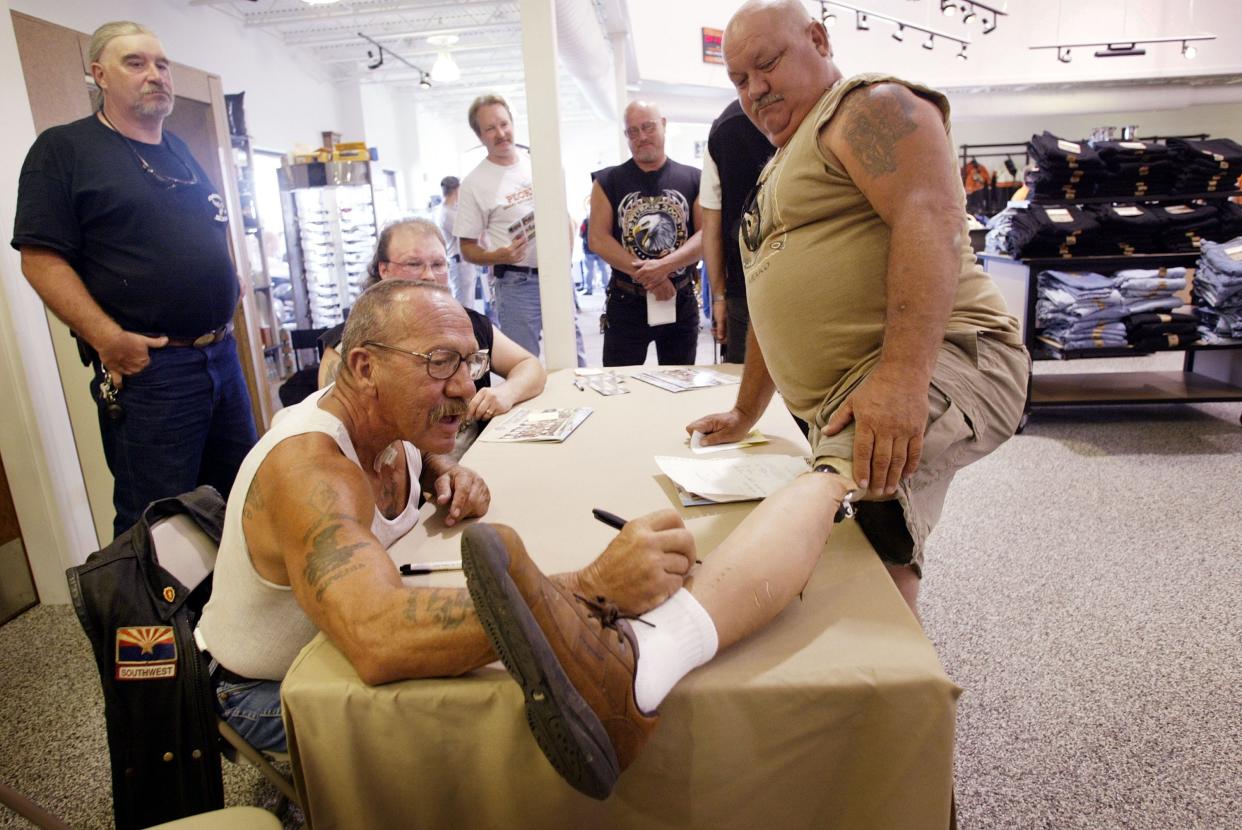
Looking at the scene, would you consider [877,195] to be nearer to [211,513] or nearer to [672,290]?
[211,513]

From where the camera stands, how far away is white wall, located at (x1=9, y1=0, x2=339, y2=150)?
523 centimetres

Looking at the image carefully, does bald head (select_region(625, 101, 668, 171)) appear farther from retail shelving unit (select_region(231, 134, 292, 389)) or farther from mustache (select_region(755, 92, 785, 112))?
retail shelving unit (select_region(231, 134, 292, 389))

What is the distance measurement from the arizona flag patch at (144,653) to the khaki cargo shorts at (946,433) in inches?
42.1

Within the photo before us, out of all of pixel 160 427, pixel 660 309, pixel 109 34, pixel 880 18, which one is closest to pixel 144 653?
pixel 160 427

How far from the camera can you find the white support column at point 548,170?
3041mm

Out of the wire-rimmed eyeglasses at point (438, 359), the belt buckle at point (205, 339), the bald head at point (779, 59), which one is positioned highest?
the bald head at point (779, 59)

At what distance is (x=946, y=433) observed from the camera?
4.10 feet

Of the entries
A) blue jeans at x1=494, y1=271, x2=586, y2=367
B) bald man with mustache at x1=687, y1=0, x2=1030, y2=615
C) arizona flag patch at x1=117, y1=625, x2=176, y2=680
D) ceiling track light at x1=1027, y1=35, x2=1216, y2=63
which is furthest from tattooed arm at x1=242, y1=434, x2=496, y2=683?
ceiling track light at x1=1027, y1=35, x2=1216, y2=63

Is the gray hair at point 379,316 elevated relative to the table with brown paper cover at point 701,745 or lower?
elevated

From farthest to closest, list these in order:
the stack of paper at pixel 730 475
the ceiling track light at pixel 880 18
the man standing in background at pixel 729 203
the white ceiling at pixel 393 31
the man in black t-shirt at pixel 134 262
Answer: the white ceiling at pixel 393 31 → the ceiling track light at pixel 880 18 → the man standing in background at pixel 729 203 → the man in black t-shirt at pixel 134 262 → the stack of paper at pixel 730 475

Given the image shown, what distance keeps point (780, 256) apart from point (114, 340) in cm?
177

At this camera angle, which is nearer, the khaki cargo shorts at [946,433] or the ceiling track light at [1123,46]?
the khaki cargo shorts at [946,433]

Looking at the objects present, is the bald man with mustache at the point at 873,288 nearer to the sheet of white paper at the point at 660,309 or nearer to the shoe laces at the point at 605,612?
the shoe laces at the point at 605,612

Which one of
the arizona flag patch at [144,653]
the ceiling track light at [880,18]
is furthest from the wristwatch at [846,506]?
the ceiling track light at [880,18]
